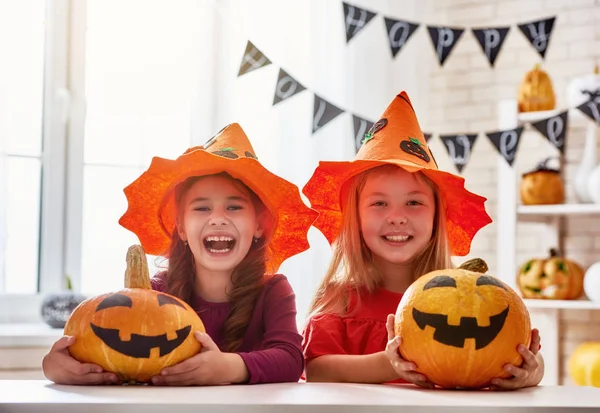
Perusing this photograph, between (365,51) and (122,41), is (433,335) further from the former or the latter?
(365,51)

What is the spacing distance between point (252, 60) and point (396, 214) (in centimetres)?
130

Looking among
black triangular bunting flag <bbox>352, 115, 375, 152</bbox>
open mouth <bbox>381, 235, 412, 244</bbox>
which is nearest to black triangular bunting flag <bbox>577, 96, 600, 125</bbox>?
black triangular bunting flag <bbox>352, 115, 375, 152</bbox>

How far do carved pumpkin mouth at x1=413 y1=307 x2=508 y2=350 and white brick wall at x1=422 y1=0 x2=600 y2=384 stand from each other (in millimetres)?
3004

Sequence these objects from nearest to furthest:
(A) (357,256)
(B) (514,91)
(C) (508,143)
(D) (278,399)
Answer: (D) (278,399) < (A) (357,256) < (C) (508,143) < (B) (514,91)

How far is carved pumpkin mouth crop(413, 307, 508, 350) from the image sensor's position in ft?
4.13

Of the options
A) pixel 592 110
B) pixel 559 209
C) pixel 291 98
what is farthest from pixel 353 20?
pixel 559 209

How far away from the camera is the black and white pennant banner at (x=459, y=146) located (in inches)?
134

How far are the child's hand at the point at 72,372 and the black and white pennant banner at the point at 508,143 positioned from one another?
2.56 metres

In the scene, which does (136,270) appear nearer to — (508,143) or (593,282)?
(508,143)

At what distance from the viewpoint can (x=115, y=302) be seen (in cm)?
131

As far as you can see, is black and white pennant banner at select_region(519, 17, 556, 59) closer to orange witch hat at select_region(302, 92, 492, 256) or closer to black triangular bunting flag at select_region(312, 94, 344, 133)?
black triangular bunting flag at select_region(312, 94, 344, 133)

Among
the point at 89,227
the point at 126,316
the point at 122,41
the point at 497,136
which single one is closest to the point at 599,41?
the point at 497,136

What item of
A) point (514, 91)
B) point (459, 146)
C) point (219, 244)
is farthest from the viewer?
point (514, 91)

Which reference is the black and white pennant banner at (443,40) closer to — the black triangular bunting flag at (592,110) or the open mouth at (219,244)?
the black triangular bunting flag at (592,110)
